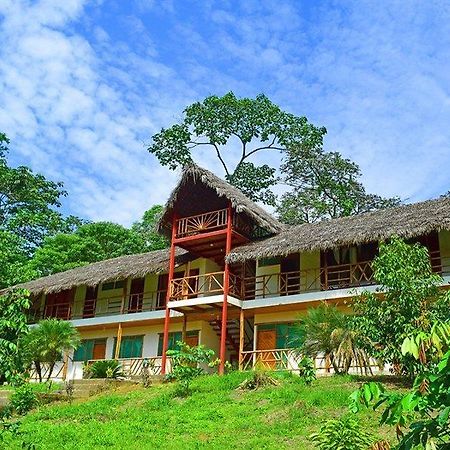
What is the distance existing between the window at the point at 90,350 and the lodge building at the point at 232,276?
4 cm

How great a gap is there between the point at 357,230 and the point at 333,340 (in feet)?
11.7

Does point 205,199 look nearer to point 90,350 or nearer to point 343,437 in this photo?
point 90,350

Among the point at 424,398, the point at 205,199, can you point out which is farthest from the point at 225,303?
the point at 424,398

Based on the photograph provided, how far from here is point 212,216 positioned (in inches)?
775

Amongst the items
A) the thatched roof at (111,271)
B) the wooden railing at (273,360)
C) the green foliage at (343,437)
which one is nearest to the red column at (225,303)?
the wooden railing at (273,360)

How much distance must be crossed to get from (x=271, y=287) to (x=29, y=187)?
21884 millimetres

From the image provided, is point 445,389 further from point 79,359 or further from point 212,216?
point 79,359

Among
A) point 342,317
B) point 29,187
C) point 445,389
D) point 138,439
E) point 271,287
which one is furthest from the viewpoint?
point 29,187

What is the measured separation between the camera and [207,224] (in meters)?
19.3

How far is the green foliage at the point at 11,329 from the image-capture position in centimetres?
608

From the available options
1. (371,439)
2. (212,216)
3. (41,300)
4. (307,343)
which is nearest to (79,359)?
(41,300)

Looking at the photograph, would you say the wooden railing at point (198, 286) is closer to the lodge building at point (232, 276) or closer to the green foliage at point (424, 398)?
the lodge building at point (232, 276)

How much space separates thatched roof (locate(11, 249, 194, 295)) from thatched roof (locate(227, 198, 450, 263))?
144 inches

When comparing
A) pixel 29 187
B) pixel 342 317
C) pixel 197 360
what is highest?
pixel 29 187
